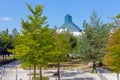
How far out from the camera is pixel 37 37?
81.1 ft

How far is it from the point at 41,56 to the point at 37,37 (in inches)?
70.6

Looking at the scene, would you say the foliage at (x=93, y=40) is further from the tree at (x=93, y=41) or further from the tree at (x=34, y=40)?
the tree at (x=34, y=40)

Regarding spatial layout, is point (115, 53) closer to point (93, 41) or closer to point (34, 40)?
point (34, 40)

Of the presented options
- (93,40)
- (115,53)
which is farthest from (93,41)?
(115,53)

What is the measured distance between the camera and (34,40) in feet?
80.9

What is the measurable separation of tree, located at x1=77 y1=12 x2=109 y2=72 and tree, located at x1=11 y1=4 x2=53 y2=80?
71.2ft

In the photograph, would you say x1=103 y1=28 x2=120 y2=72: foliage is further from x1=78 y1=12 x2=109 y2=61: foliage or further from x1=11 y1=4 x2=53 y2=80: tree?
x1=78 y1=12 x2=109 y2=61: foliage

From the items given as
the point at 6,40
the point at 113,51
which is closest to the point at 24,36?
the point at 113,51

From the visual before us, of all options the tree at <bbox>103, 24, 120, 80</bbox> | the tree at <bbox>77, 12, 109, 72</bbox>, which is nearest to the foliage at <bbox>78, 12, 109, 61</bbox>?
the tree at <bbox>77, 12, 109, 72</bbox>

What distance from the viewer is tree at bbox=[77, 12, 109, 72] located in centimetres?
4581

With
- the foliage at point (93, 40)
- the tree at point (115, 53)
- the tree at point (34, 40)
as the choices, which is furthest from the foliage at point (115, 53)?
the foliage at point (93, 40)

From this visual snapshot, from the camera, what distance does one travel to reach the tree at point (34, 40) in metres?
24.4

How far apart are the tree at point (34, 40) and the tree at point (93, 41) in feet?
71.2

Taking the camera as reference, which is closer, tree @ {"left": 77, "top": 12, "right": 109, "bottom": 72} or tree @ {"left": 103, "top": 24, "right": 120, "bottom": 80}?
tree @ {"left": 103, "top": 24, "right": 120, "bottom": 80}
